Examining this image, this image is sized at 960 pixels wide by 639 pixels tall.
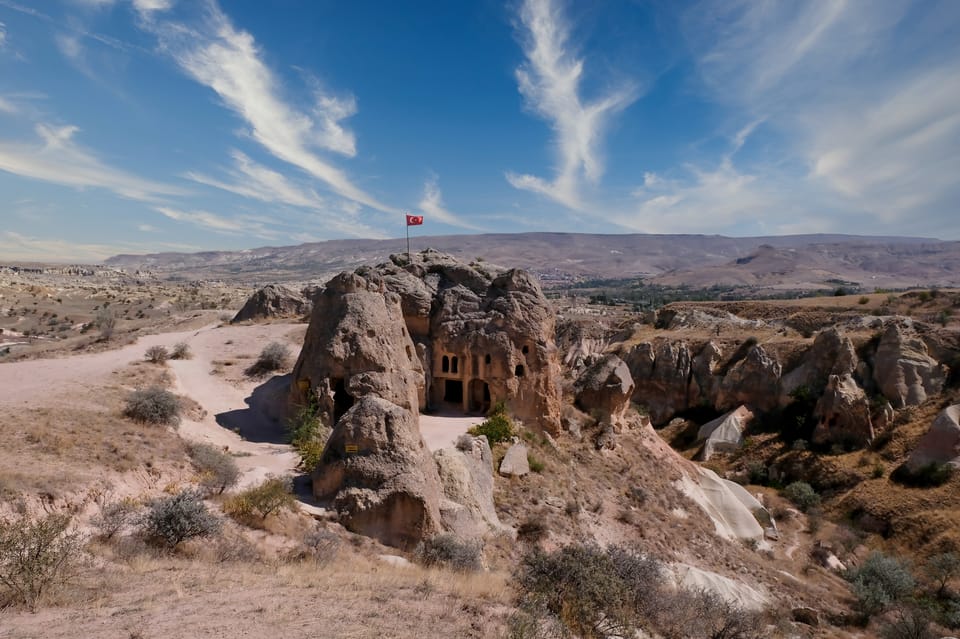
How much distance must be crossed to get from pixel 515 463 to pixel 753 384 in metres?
28.1

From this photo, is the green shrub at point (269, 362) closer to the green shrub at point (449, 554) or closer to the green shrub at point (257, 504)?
the green shrub at point (257, 504)

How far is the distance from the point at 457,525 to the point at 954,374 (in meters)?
35.9

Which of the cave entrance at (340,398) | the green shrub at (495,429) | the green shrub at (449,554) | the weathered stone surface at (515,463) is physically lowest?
the weathered stone surface at (515,463)

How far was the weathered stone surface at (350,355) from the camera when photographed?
53.1 ft

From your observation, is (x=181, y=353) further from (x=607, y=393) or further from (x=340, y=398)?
(x=607, y=393)

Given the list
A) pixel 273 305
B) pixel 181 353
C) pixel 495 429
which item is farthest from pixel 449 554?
pixel 273 305

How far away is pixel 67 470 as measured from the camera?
997cm

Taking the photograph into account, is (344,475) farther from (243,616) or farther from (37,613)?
(37,613)

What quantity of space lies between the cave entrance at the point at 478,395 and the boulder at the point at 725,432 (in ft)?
66.9

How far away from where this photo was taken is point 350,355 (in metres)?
16.3

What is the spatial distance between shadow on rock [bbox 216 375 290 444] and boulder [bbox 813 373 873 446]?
31.1m

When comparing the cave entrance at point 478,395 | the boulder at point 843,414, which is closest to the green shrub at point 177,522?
the cave entrance at point 478,395

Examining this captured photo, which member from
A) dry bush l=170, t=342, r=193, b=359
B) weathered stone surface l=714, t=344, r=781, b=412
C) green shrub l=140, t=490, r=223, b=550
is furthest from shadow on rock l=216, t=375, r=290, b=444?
weathered stone surface l=714, t=344, r=781, b=412

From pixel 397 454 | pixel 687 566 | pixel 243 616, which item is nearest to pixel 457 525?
pixel 397 454
